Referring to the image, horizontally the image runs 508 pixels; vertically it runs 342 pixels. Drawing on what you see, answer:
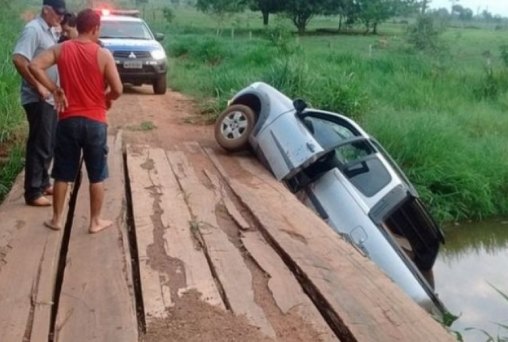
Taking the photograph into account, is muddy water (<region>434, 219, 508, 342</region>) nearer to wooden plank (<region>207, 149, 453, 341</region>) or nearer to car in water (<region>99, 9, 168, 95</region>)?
wooden plank (<region>207, 149, 453, 341</region>)

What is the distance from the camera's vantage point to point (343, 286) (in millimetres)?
4504

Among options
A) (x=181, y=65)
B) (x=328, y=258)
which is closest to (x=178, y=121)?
(x=328, y=258)

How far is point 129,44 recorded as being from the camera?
15.7 m

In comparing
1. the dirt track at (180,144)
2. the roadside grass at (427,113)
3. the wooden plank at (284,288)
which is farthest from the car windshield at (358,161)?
the roadside grass at (427,113)

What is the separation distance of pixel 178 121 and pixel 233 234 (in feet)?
21.1

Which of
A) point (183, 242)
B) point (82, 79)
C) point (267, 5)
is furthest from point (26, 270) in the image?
point (267, 5)

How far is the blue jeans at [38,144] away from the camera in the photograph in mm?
5988

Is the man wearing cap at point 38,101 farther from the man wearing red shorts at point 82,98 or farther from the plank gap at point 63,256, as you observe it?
the man wearing red shorts at point 82,98

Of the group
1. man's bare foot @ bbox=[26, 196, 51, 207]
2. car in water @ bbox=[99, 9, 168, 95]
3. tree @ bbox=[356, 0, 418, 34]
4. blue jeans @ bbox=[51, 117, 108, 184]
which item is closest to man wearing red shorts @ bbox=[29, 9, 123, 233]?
blue jeans @ bbox=[51, 117, 108, 184]

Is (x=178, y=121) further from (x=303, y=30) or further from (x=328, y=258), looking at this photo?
(x=303, y=30)

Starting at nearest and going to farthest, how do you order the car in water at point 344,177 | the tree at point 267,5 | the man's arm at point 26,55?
the man's arm at point 26,55
the car in water at point 344,177
the tree at point 267,5

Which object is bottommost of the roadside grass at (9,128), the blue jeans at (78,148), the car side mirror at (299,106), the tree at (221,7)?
the tree at (221,7)

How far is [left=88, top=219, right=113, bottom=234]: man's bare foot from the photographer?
5.39 metres

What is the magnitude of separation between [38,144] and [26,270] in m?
1.75
